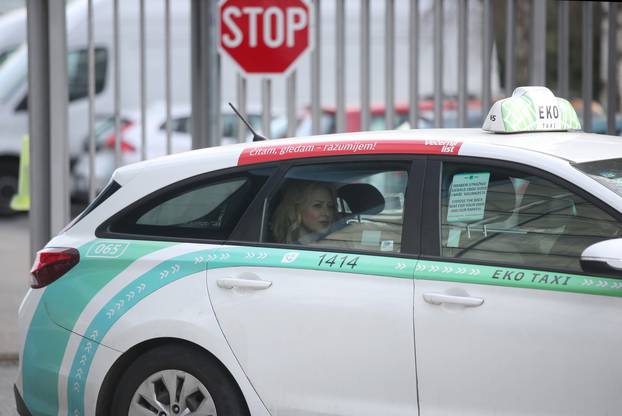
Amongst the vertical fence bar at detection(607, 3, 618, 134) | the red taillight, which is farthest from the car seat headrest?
the vertical fence bar at detection(607, 3, 618, 134)

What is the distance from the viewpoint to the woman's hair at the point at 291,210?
16.0 feet

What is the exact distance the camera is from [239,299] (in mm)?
4801

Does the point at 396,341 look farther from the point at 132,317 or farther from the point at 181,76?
the point at 181,76

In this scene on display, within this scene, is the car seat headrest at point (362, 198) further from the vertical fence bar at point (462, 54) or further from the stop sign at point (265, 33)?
the vertical fence bar at point (462, 54)

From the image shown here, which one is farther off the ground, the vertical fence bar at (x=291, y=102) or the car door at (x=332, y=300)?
the vertical fence bar at (x=291, y=102)

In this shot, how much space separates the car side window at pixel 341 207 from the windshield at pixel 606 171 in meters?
0.68

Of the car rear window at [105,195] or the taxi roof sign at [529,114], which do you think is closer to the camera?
the taxi roof sign at [529,114]

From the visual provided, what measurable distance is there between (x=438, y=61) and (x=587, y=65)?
1.12m

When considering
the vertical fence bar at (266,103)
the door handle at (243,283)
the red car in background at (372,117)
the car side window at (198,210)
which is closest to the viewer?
the door handle at (243,283)

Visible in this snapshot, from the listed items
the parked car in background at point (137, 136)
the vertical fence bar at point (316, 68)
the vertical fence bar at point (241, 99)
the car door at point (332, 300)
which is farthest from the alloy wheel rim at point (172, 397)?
the parked car in background at point (137, 136)

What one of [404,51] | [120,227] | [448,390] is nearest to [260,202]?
[120,227]

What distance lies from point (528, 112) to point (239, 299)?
1361 millimetres

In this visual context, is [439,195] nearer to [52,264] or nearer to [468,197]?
[468,197]

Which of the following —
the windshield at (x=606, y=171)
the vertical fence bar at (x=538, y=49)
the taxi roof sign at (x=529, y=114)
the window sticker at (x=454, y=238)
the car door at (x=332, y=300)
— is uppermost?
the vertical fence bar at (x=538, y=49)
